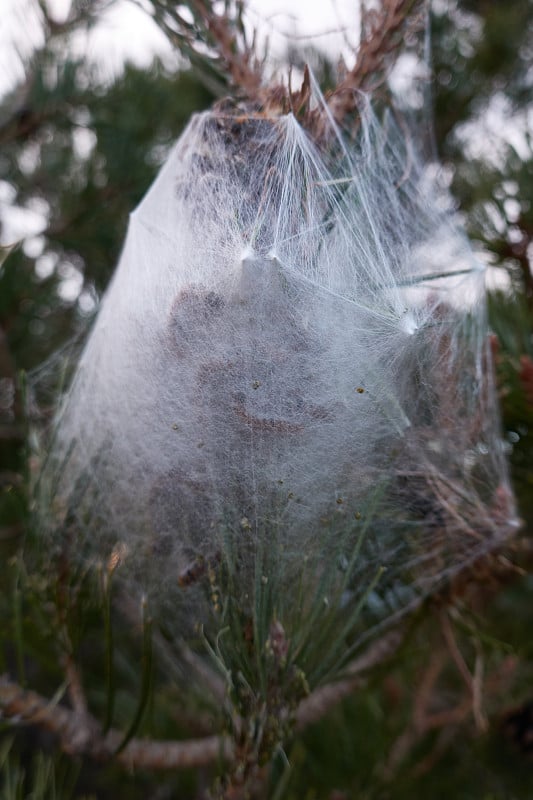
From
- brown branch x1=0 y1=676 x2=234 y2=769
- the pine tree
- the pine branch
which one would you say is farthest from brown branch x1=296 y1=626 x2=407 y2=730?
the pine branch

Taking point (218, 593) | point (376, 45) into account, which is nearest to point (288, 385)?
point (218, 593)

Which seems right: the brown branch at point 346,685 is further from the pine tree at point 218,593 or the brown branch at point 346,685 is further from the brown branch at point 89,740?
the brown branch at point 89,740

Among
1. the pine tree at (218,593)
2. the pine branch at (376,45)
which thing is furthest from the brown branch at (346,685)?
the pine branch at (376,45)

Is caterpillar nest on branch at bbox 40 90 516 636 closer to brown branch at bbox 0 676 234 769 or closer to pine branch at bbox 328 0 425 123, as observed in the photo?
pine branch at bbox 328 0 425 123

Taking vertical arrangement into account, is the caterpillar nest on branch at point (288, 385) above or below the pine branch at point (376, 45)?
below

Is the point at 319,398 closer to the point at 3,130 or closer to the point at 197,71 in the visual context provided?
the point at 197,71

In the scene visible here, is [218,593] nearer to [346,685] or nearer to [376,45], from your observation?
[346,685]
